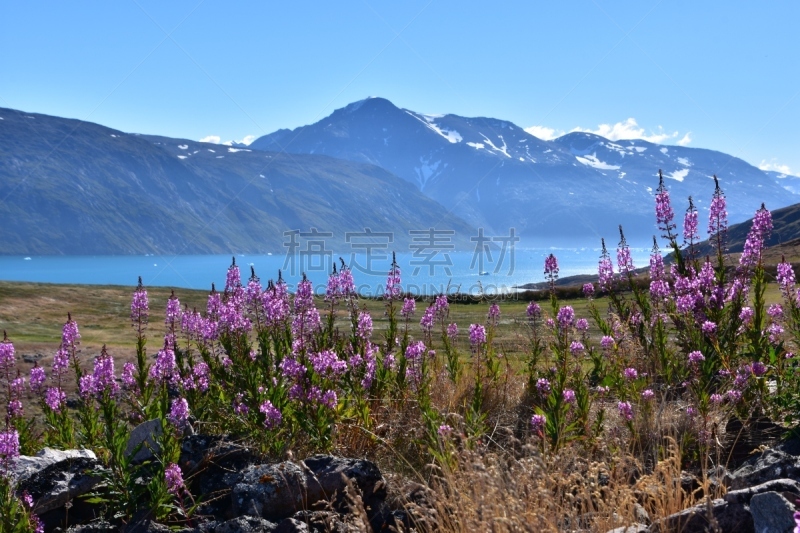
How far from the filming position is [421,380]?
313 inches

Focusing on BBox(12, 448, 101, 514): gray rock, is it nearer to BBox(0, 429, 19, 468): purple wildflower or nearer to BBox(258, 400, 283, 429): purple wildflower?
BBox(0, 429, 19, 468): purple wildflower

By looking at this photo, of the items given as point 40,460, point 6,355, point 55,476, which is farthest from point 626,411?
point 6,355

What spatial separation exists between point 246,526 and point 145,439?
2.14m

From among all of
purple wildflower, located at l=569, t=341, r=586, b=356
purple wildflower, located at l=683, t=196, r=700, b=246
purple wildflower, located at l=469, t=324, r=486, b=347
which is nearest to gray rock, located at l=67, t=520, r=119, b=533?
purple wildflower, located at l=469, t=324, r=486, b=347

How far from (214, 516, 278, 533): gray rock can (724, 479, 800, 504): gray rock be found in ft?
12.8

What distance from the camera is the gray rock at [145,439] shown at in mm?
7211

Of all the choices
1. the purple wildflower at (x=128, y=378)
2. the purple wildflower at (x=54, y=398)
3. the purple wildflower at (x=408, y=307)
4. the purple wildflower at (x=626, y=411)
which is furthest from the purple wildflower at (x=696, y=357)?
the purple wildflower at (x=54, y=398)

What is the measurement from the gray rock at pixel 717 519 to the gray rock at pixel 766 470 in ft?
2.64

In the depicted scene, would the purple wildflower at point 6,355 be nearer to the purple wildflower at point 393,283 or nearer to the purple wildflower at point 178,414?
the purple wildflower at point 178,414

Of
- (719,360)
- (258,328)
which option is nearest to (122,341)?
(258,328)

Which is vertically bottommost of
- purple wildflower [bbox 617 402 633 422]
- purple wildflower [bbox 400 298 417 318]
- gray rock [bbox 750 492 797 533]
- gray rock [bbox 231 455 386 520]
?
gray rock [bbox 231 455 386 520]

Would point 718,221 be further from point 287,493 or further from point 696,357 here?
point 287,493

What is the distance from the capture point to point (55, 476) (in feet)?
22.6

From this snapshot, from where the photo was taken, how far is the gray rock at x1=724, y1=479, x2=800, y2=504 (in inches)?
182
